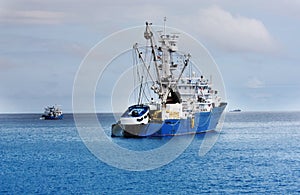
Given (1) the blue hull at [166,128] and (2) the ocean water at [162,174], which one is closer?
(2) the ocean water at [162,174]

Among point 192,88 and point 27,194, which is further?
point 192,88

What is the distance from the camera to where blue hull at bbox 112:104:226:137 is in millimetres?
91812

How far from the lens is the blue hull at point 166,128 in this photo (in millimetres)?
91812

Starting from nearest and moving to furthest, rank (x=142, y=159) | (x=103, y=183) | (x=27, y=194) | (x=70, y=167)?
(x=27, y=194)
(x=103, y=183)
(x=70, y=167)
(x=142, y=159)

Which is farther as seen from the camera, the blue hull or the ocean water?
the blue hull

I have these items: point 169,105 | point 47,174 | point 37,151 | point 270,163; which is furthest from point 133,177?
point 169,105

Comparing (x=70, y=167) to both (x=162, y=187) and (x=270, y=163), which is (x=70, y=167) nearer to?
(x=162, y=187)

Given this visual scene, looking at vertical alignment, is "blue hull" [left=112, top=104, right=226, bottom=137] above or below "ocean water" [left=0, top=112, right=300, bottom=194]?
above

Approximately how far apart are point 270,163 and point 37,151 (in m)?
32.3

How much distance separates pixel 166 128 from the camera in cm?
9281

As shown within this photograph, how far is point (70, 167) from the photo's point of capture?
201 feet

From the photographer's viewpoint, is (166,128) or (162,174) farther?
(166,128)

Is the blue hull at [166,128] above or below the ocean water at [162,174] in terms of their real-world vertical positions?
above

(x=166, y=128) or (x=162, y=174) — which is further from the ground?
(x=166, y=128)
